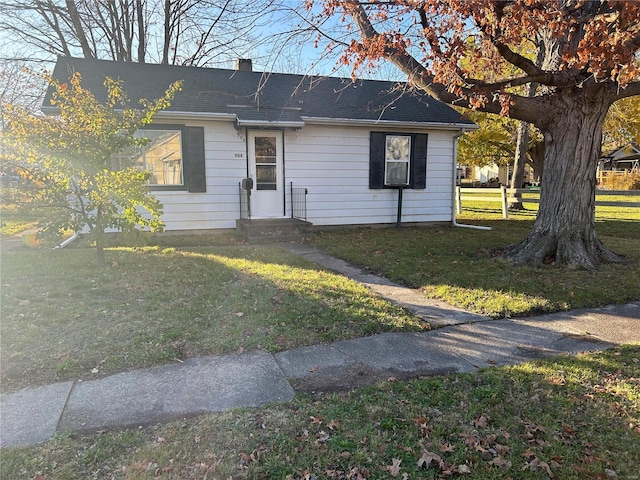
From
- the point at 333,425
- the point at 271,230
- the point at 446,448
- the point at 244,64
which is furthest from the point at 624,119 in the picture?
the point at 333,425

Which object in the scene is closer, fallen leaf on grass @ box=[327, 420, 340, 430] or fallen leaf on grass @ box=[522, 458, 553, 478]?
fallen leaf on grass @ box=[522, 458, 553, 478]

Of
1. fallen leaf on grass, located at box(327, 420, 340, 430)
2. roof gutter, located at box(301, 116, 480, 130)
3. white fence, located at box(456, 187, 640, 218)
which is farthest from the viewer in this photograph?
white fence, located at box(456, 187, 640, 218)

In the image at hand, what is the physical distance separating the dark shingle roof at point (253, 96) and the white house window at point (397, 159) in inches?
24.0

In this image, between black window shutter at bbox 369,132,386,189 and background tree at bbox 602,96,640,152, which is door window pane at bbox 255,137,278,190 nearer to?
black window shutter at bbox 369,132,386,189

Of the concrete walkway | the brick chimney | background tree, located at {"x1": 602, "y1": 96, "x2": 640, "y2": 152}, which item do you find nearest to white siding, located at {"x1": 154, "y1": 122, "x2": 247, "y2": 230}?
the brick chimney

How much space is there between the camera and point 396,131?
11.5 meters

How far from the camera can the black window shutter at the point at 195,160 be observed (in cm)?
977

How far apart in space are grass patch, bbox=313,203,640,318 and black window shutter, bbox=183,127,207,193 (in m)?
3.27

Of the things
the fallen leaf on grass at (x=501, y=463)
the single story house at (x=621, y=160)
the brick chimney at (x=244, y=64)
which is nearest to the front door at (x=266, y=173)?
the brick chimney at (x=244, y=64)

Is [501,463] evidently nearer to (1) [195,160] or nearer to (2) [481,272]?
(2) [481,272]

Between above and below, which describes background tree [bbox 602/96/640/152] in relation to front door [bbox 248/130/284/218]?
above

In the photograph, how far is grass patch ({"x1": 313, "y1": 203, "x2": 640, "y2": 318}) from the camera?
5.27m

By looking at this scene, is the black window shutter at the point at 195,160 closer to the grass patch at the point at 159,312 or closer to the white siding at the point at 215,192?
the white siding at the point at 215,192

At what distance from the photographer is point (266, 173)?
10594 millimetres
